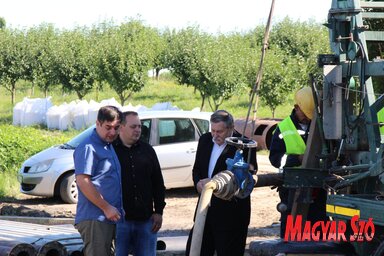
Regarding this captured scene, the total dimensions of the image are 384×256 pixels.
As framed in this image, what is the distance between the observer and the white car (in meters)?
14.8

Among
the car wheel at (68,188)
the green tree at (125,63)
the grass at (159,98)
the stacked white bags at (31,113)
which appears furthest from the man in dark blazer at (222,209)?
the green tree at (125,63)

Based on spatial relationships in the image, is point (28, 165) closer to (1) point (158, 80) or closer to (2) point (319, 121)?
(2) point (319, 121)

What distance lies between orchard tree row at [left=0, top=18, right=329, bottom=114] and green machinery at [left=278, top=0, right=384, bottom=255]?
26131 mm

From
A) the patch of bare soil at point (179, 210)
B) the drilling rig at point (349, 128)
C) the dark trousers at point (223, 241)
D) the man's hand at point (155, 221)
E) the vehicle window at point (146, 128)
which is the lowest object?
the patch of bare soil at point (179, 210)

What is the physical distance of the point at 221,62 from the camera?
38375 millimetres

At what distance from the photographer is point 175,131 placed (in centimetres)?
1545

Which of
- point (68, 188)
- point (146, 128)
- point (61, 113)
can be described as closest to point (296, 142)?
point (146, 128)

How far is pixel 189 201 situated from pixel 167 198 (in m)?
0.53

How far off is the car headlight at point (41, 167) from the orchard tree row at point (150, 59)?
19374mm

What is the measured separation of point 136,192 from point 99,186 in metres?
0.44

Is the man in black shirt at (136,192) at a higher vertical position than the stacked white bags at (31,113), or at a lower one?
higher

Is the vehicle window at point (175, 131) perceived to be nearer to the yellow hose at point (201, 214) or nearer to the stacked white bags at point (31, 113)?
the yellow hose at point (201, 214)

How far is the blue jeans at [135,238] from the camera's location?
7.00 m

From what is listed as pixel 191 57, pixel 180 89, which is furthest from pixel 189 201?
pixel 180 89
